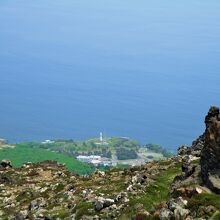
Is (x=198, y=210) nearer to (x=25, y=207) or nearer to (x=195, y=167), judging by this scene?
(x=195, y=167)

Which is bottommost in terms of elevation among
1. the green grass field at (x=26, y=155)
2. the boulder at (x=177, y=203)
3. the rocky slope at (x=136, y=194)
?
the green grass field at (x=26, y=155)

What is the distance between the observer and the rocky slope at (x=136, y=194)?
21734mm

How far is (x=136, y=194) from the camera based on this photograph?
30.0 metres

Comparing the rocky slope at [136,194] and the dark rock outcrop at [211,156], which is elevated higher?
the dark rock outcrop at [211,156]

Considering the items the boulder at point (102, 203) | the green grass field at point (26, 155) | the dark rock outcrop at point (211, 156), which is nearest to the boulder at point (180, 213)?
the dark rock outcrop at point (211, 156)

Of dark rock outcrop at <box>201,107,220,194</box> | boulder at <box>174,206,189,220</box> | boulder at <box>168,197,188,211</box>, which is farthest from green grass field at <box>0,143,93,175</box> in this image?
boulder at <box>174,206,189,220</box>

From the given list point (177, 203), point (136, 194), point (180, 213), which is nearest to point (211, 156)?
point (136, 194)

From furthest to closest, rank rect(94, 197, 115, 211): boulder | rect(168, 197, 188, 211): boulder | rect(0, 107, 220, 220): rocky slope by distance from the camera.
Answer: rect(94, 197, 115, 211): boulder < rect(0, 107, 220, 220): rocky slope < rect(168, 197, 188, 211): boulder

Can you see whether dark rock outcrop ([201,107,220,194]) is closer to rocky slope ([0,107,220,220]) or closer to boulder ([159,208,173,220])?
rocky slope ([0,107,220,220])

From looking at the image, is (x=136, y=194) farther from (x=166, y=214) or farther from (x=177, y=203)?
(x=166, y=214)

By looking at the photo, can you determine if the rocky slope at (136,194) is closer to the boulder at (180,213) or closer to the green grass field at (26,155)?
the boulder at (180,213)

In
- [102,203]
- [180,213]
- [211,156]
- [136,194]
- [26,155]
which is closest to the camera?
[180,213]

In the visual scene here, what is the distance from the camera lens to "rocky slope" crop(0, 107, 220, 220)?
21.7 meters

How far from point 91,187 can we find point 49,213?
633 cm
